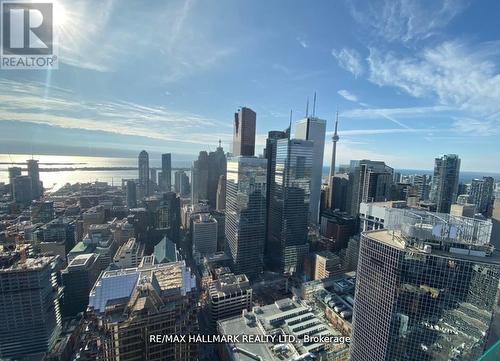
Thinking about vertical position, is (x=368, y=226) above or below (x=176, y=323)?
above

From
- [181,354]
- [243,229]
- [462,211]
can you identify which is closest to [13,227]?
[243,229]

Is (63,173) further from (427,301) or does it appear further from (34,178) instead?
(427,301)

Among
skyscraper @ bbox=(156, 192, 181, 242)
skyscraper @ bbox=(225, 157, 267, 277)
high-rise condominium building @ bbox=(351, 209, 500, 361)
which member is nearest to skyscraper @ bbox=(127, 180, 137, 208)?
skyscraper @ bbox=(156, 192, 181, 242)

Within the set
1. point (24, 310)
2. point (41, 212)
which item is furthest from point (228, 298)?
point (41, 212)

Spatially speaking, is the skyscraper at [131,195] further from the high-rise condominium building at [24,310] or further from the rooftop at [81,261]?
the high-rise condominium building at [24,310]

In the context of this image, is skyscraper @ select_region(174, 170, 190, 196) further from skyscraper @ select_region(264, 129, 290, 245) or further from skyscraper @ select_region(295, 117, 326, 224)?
skyscraper @ select_region(264, 129, 290, 245)

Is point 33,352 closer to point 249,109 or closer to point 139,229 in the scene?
point 139,229
